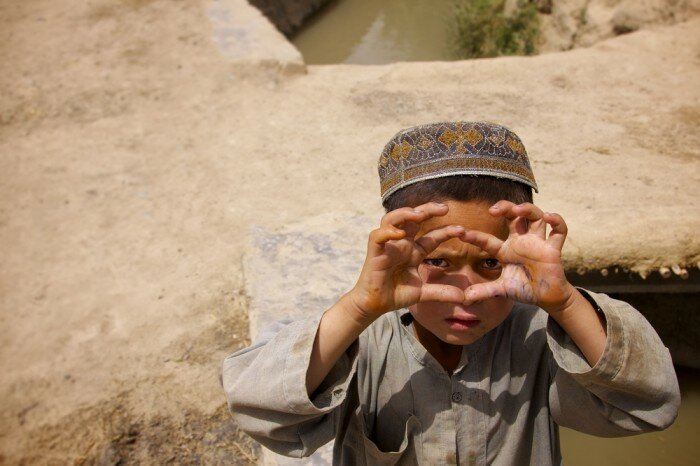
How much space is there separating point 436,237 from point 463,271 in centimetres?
15

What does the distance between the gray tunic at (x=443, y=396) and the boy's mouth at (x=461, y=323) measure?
0.14m

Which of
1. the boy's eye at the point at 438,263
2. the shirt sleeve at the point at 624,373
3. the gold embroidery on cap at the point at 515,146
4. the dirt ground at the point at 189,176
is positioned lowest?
the dirt ground at the point at 189,176

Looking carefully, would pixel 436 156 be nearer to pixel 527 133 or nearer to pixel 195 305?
pixel 195 305

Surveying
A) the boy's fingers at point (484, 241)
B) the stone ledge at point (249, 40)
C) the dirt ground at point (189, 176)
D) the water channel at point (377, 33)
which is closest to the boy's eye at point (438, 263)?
the boy's fingers at point (484, 241)

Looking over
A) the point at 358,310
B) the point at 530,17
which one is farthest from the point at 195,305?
the point at 530,17

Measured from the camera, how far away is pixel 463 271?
127cm

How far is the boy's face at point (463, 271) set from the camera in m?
1.26

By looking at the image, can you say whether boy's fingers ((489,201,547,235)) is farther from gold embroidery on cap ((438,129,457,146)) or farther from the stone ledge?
the stone ledge

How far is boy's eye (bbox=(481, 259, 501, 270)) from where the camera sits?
1.29 meters

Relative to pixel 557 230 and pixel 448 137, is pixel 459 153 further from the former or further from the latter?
pixel 557 230

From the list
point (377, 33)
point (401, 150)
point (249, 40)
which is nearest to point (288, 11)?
point (377, 33)

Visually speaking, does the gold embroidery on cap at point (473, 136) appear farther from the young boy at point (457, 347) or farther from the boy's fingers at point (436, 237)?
the boy's fingers at point (436, 237)

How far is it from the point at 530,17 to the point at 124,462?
694 centimetres

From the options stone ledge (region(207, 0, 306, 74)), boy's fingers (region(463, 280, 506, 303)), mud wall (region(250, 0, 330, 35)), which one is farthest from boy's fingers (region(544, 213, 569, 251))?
mud wall (region(250, 0, 330, 35))
